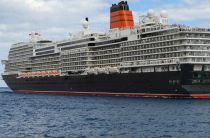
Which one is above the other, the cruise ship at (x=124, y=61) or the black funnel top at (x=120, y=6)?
the black funnel top at (x=120, y=6)

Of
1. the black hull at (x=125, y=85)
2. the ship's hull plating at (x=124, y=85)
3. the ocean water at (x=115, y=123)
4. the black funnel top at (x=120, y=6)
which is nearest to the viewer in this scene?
the ocean water at (x=115, y=123)

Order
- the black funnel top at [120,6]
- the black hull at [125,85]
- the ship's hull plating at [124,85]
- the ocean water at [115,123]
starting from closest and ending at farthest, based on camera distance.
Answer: the ocean water at [115,123] → the black hull at [125,85] → the ship's hull plating at [124,85] → the black funnel top at [120,6]

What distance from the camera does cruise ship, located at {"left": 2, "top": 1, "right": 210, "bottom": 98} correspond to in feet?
258

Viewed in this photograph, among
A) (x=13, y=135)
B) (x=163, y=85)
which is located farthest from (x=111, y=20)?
(x=13, y=135)

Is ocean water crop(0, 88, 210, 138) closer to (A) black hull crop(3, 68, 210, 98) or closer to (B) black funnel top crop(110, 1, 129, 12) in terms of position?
(A) black hull crop(3, 68, 210, 98)

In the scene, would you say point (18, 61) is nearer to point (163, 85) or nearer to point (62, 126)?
point (163, 85)

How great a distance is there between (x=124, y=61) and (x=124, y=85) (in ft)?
21.8

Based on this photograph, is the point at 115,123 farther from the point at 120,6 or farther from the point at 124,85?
the point at 120,6

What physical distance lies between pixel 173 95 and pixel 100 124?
35.4 m

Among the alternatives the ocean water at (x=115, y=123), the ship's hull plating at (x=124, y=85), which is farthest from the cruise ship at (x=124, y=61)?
the ocean water at (x=115, y=123)

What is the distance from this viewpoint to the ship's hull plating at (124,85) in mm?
77688

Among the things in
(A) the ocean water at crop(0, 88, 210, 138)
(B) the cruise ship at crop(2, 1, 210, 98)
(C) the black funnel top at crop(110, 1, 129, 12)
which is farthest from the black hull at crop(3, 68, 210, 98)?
(C) the black funnel top at crop(110, 1, 129, 12)

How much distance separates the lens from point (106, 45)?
102 meters

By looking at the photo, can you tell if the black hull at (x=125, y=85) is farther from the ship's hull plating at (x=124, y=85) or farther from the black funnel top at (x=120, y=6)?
the black funnel top at (x=120, y=6)
